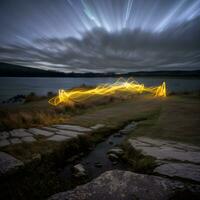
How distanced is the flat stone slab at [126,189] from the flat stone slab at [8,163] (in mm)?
1426

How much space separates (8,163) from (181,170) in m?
3.75

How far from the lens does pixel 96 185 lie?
2965mm

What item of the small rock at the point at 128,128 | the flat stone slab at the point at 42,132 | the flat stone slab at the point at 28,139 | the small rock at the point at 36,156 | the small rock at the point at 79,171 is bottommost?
the small rock at the point at 79,171

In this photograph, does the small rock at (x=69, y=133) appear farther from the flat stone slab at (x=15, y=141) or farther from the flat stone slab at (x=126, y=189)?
the flat stone slab at (x=126, y=189)

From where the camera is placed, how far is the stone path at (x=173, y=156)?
330 centimetres

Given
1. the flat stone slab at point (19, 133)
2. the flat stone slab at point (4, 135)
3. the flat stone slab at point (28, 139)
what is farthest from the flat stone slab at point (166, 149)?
the flat stone slab at point (4, 135)

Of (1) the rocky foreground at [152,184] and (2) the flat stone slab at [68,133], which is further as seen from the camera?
(2) the flat stone slab at [68,133]

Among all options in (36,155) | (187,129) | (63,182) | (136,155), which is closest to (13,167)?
(36,155)

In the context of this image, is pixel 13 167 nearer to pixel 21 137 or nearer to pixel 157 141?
pixel 21 137

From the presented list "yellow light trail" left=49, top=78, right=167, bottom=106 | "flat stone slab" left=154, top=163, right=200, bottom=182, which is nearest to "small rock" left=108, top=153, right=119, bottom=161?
"flat stone slab" left=154, top=163, right=200, bottom=182

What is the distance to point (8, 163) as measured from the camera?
3.74 metres

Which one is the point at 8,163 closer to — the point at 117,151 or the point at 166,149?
the point at 117,151

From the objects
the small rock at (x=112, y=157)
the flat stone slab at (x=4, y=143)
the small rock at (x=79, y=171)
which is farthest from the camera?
the small rock at (x=112, y=157)

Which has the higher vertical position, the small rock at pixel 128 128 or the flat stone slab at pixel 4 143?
the flat stone slab at pixel 4 143
